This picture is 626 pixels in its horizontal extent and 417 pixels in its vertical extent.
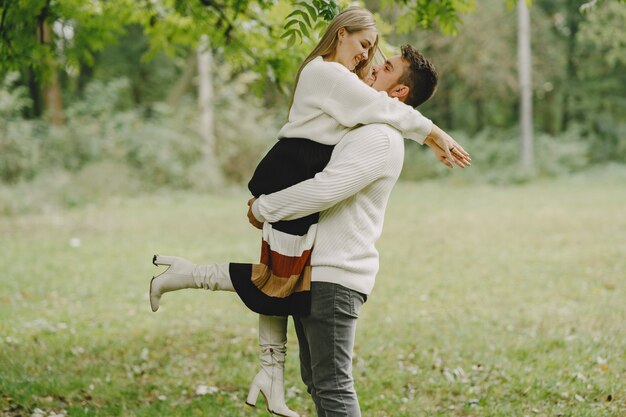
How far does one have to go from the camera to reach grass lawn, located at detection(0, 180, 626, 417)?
206 inches

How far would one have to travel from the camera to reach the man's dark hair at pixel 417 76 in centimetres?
304

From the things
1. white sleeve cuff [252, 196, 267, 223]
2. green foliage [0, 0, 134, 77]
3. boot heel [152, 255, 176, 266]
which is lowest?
boot heel [152, 255, 176, 266]

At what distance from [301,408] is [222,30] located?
351 cm

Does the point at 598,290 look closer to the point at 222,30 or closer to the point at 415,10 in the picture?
the point at 415,10

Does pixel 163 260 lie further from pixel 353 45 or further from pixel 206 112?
pixel 206 112

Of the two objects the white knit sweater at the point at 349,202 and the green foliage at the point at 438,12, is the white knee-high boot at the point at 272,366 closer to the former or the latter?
the white knit sweater at the point at 349,202

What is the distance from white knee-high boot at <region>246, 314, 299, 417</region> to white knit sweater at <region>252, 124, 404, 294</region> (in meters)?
0.44

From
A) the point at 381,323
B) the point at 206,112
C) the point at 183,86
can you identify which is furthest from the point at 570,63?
the point at 381,323

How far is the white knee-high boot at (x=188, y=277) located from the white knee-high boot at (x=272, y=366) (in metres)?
0.27

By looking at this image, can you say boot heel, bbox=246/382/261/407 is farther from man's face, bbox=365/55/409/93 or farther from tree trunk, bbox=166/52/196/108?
tree trunk, bbox=166/52/196/108

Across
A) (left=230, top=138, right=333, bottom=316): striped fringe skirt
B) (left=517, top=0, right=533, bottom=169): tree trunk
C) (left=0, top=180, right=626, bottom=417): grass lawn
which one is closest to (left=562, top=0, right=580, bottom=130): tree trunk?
(left=517, top=0, right=533, bottom=169): tree trunk

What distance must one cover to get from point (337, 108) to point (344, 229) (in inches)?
19.9

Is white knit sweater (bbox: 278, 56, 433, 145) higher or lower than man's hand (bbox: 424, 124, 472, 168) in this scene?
higher

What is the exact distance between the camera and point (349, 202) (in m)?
2.98
